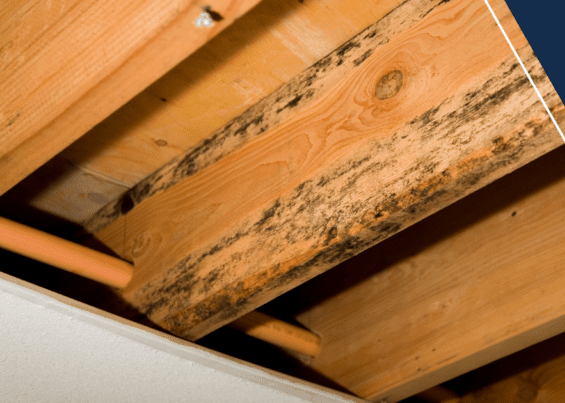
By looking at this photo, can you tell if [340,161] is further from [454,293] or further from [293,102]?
[454,293]

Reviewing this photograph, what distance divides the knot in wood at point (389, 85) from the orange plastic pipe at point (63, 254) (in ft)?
2.60

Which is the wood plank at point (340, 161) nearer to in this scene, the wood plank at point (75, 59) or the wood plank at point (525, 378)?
the wood plank at point (75, 59)

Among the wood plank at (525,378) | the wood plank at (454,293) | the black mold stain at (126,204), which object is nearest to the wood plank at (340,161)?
the black mold stain at (126,204)

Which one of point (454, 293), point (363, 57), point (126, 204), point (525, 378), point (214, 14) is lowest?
point (525, 378)

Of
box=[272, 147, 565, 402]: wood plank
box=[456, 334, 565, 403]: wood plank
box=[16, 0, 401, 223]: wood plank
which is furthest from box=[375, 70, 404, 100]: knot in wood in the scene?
box=[456, 334, 565, 403]: wood plank

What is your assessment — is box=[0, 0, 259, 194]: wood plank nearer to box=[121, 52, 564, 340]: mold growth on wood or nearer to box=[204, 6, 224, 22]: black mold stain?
box=[204, 6, 224, 22]: black mold stain

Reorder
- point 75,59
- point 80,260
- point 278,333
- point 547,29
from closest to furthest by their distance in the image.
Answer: point 547,29
point 75,59
point 80,260
point 278,333

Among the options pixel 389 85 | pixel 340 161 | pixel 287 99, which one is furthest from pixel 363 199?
pixel 287 99

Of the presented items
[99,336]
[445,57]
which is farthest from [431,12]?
[99,336]

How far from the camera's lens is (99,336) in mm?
1165

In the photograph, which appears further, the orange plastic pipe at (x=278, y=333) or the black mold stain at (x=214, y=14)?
the orange plastic pipe at (x=278, y=333)

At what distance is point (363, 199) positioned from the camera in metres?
1.00

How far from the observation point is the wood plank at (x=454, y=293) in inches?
56.4

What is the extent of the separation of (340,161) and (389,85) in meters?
0.18
